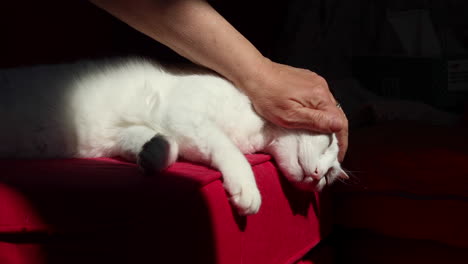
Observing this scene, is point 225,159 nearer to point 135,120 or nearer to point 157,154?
point 157,154

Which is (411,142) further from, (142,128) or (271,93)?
(142,128)

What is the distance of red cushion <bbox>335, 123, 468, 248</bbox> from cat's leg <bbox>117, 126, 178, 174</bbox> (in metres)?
0.49

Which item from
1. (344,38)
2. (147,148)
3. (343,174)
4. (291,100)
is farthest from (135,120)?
(344,38)

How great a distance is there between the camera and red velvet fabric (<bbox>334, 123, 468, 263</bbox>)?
106 cm

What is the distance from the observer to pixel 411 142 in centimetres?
125

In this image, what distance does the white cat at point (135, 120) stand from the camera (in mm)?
995

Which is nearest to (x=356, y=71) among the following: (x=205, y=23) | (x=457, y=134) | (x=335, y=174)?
(x=457, y=134)

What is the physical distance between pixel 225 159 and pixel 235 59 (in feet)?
0.77

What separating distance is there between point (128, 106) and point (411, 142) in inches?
28.2

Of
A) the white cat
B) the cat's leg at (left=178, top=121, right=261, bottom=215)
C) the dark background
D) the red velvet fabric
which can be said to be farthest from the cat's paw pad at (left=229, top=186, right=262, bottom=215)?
the dark background

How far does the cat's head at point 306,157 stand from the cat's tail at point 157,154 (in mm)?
234

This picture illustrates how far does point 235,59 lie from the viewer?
39.6 inches

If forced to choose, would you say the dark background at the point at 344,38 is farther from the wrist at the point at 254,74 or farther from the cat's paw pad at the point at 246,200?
the cat's paw pad at the point at 246,200

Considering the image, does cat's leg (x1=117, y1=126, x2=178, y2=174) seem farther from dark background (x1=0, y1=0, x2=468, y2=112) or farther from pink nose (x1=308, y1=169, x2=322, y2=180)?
dark background (x1=0, y1=0, x2=468, y2=112)
